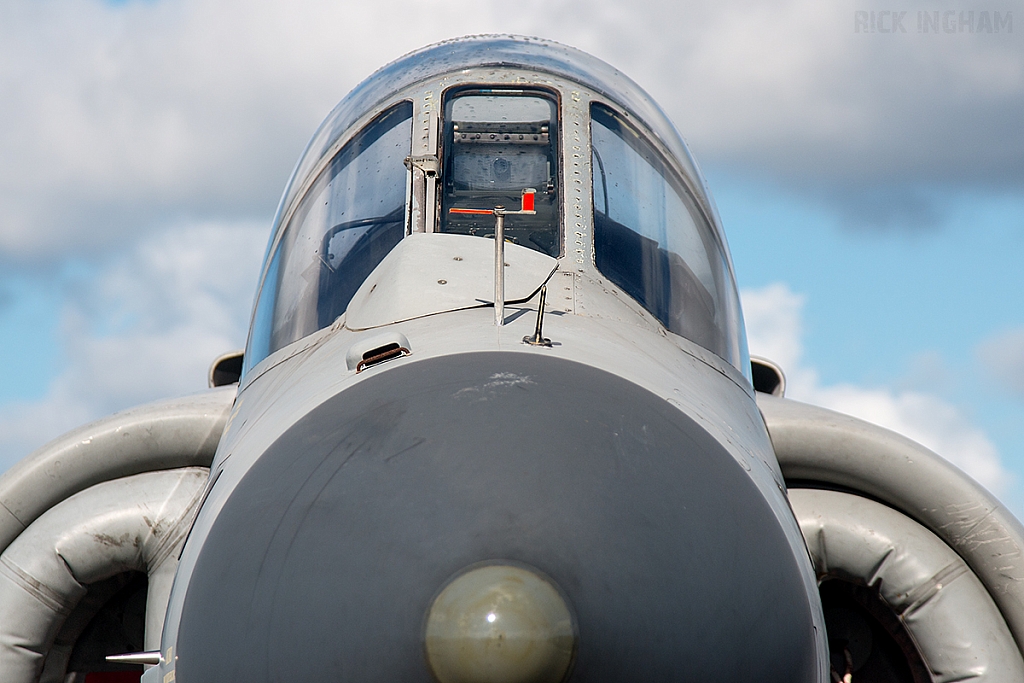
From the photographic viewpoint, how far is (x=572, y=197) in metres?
4.77

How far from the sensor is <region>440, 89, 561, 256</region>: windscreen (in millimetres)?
4738

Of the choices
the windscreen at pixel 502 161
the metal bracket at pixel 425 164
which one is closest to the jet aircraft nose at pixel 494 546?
the windscreen at pixel 502 161

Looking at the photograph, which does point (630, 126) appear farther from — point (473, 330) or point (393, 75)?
point (473, 330)

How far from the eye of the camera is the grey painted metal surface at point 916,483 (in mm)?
4996

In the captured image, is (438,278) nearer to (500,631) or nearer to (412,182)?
(412,182)

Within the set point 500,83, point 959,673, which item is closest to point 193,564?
point 500,83

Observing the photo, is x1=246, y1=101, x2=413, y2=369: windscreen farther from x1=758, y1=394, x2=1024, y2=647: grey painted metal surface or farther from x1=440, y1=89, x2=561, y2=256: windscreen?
x1=758, y1=394, x2=1024, y2=647: grey painted metal surface

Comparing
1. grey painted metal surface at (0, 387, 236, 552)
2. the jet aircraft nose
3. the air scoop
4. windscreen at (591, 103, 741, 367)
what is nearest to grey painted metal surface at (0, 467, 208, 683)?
grey painted metal surface at (0, 387, 236, 552)

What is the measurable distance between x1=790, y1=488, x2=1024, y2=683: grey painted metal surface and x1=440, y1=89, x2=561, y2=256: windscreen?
5.70 ft

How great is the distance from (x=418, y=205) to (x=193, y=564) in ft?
6.70

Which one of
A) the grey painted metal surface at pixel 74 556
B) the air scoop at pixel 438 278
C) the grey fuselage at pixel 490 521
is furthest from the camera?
the grey painted metal surface at pixel 74 556

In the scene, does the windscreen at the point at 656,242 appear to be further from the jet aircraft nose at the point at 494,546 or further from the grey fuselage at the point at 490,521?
the jet aircraft nose at the point at 494,546

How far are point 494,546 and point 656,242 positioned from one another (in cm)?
253

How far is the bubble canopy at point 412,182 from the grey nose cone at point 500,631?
2.14 m
